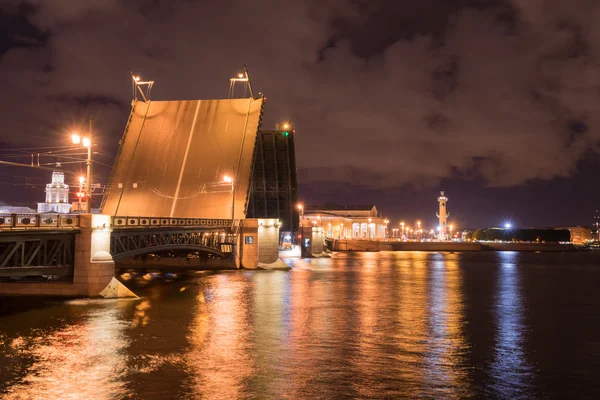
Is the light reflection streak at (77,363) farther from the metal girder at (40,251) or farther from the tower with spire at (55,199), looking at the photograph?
the tower with spire at (55,199)

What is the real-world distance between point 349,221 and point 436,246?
2730 cm

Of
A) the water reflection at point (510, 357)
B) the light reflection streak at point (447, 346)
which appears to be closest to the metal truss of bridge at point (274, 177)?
the light reflection streak at point (447, 346)

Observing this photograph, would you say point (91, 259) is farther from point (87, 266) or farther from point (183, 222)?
point (183, 222)

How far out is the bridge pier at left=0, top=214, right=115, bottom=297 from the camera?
23109 millimetres

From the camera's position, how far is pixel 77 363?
12.4 metres

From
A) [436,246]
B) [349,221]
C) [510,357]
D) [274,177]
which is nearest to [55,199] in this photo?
[349,221]

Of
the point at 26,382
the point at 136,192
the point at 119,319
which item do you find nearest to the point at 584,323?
the point at 119,319

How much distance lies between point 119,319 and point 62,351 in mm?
4918

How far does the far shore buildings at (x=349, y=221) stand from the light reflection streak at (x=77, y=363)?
112m

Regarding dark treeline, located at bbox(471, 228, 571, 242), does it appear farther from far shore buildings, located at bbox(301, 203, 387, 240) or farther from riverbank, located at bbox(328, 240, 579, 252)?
far shore buildings, located at bbox(301, 203, 387, 240)

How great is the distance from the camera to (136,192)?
156ft

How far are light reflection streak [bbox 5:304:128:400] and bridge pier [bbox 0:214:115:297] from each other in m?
5.75

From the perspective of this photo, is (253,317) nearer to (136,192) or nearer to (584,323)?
(584,323)

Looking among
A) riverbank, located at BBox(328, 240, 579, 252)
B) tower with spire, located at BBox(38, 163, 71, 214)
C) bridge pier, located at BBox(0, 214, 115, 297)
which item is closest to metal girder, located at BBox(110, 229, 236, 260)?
bridge pier, located at BBox(0, 214, 115, 297)
